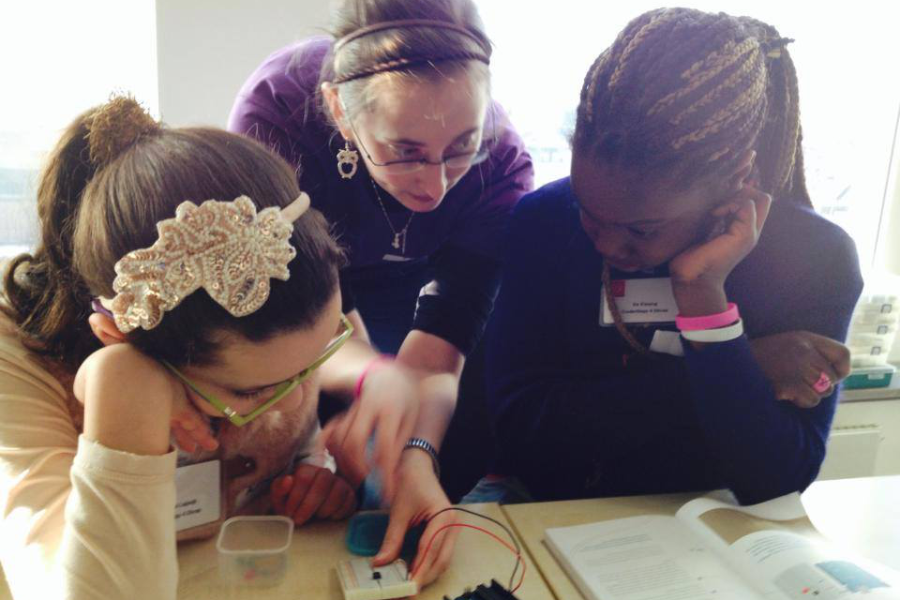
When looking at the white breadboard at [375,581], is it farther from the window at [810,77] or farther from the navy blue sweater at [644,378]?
the window at [810,77]

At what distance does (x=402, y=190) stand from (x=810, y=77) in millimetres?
1113

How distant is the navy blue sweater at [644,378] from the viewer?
1210 millimetres

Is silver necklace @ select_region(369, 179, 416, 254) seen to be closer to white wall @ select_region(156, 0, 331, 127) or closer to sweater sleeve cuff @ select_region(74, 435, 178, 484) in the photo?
white wall @ select_region(156, 0, 331, 127)

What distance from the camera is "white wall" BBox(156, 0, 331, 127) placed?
1.28m

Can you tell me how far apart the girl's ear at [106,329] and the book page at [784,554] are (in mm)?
914

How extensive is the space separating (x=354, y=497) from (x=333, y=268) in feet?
1.40

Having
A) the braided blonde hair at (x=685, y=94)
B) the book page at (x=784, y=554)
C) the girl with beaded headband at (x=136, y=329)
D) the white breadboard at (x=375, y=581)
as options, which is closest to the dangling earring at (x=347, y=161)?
the girl with beaded headband at (x=136, y=329)

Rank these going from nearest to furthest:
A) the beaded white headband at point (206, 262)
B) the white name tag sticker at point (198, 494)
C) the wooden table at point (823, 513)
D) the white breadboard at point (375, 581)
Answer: the beaded white headband at point (206, 262)
the white breadboard at point (375, 581)
the white name tag sticker at point (198, 494)
the wooden table at point (823, 513)

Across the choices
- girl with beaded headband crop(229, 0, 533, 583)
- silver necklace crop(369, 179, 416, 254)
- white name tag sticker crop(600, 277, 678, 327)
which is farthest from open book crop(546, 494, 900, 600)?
silver necklace crop(369, 179, 416, 254)

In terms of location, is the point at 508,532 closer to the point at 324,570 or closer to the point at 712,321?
the point at 324,570

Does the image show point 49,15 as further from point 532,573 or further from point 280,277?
point 532,573

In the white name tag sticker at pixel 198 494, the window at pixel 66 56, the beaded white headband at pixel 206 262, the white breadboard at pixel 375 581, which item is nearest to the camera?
the beaded white headband at pixel 206 262

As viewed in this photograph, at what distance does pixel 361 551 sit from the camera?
1025 millimetres

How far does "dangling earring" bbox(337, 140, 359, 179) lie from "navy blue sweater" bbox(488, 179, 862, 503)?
34 cm
